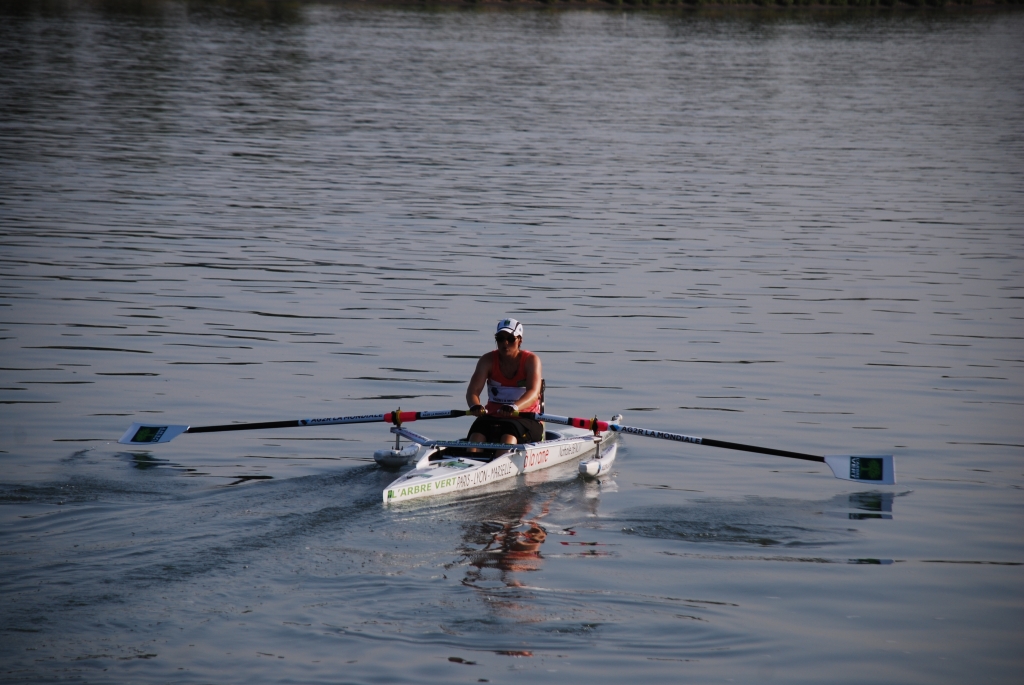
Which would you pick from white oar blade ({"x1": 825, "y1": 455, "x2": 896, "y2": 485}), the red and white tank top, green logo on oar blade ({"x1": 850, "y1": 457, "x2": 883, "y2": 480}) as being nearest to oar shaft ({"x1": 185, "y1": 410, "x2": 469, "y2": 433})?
the red and white tank top

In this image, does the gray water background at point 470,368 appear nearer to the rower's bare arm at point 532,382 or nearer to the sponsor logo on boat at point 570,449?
the sponsor logo on boat at point 570,449

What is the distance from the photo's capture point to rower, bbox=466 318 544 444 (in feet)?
50.7

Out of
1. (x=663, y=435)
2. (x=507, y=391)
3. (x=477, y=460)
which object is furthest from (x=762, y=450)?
(x=477, y=460)

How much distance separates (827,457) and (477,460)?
14.7 feet

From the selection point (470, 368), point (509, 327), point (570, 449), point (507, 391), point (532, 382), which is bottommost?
point (570, 449)

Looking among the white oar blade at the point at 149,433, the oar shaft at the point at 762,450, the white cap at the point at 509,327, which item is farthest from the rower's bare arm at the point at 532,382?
the white oar blade at the point at 149,433

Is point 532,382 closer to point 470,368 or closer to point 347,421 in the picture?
point 347,421

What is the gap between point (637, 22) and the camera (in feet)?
320

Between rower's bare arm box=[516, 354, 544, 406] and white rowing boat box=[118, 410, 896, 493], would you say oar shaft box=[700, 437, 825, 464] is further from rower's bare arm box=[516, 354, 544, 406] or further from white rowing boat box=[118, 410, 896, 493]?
rower's bare arm box=[516, 354, 544, 406]

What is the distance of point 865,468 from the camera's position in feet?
49.7

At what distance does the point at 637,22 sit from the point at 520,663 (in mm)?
93008

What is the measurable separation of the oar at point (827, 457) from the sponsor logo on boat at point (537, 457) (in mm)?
429

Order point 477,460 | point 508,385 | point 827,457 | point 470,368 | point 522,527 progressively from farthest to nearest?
point 470,368, point 508,385, point 827,457, point 477,460, point 522,527

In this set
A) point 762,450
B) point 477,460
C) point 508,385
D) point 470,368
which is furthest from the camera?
point 470,368
